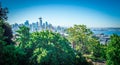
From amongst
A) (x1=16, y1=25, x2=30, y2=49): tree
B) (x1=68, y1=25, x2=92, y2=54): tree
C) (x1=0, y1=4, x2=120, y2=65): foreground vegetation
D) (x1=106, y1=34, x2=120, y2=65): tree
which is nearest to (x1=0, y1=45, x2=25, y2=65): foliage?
(x1=0, y1=4, x2=120, y2=65): foreground vegetation

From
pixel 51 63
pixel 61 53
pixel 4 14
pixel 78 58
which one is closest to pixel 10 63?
pixel 51 63

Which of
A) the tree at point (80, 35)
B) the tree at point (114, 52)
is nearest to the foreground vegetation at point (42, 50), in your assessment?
the tree at point (114, 52)

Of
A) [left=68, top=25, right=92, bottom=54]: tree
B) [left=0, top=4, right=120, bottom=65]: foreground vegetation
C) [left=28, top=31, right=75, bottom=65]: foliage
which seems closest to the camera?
[left=0, top=4, right=120, bottom=65]: foreground vegetation

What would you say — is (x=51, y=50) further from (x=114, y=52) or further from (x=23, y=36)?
(x=114, y=52)

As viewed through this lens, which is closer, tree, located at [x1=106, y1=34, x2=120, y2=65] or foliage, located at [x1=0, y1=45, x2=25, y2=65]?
foliage, located at [x1=0, y1=45, x2=25, y2=65]

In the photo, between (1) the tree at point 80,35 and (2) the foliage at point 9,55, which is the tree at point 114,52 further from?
(2) the foliage at point 9,55

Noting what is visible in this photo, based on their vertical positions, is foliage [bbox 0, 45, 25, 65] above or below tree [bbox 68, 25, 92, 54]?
below

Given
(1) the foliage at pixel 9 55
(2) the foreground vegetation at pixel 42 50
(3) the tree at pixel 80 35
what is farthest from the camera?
(3) the tree at pixel 80 35

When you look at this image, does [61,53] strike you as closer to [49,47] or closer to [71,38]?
[49,47]

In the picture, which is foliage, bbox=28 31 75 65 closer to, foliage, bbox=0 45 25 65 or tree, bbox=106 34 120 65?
foliage, bbox=0 45 25 65

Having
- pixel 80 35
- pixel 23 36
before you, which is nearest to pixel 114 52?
pixel 23 36

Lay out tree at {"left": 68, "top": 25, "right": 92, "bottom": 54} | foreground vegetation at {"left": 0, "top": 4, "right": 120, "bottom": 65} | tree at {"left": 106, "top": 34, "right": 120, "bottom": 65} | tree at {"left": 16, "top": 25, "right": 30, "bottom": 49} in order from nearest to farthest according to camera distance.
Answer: foreground vegetation at {"left": 0, "top": 4, "right": 120, "bottom": 65}
tree at {"left": 16, "top": 25, "right": 30, "bottom": 49}
tree at {"left": 106, "top": 34, "right": 120, "bottom": 65}
tree at {"left": 68, "top": 25, "right": 92, "bottom": 54}
